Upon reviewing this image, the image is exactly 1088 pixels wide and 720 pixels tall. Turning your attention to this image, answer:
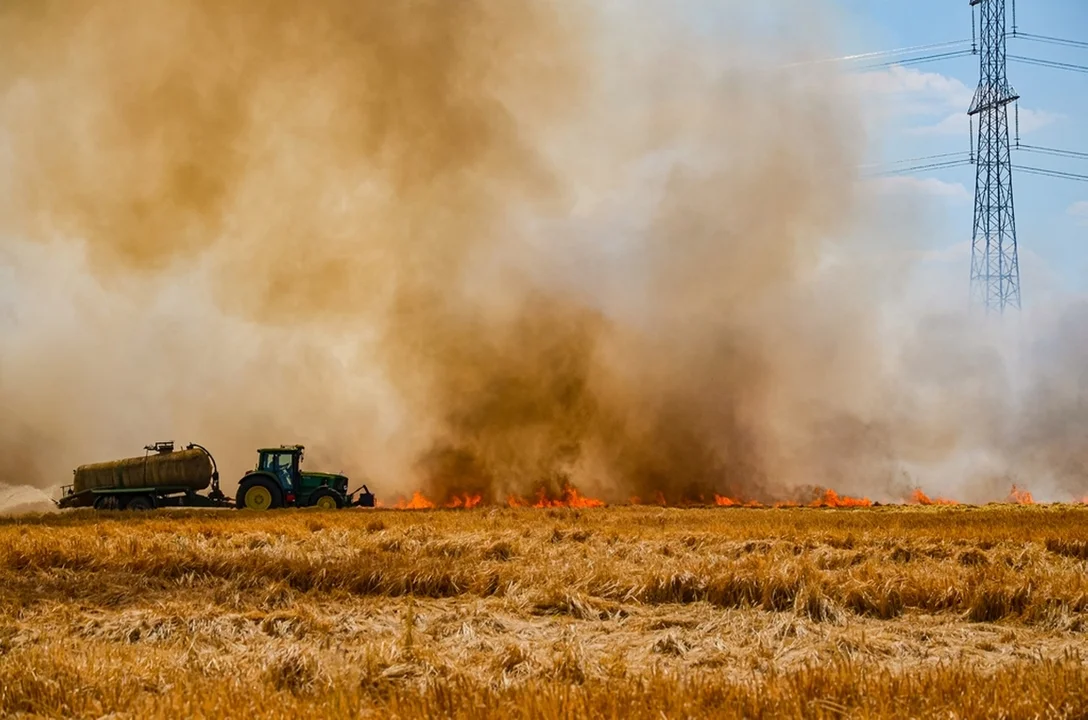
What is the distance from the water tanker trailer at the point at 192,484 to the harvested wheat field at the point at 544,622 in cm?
1331

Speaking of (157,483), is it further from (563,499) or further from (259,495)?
(563,499)

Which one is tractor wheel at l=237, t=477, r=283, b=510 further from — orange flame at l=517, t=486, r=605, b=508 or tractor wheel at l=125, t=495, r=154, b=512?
orange flame at l=517, t=486, r=605, b=508

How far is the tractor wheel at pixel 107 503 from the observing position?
34.6 meters

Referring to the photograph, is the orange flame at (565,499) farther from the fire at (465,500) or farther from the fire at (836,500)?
the fire at (836,500)

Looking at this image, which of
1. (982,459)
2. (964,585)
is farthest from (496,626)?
(982,459)

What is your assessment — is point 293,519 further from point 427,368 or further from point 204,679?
point 427,368

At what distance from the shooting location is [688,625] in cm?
1153

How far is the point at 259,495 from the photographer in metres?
33.2

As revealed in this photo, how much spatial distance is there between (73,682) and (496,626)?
466 cm

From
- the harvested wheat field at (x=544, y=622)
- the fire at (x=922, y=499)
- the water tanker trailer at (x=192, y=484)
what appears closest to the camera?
the harvested wheat field at (x=544, y=622)

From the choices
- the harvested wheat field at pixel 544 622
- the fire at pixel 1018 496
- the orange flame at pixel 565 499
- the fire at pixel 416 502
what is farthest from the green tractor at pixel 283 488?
the fire at pixel 1018 496

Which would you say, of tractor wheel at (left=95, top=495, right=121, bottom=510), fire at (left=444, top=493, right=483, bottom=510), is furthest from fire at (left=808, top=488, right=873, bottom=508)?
tractor wheel at (left=95, top=495, right=121, bottom=510)

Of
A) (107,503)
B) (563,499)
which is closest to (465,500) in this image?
(563,499)

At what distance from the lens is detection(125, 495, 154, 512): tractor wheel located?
34.3m
